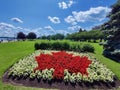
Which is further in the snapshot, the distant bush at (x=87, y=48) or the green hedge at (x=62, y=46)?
the green hedge at (x=62, y=46)

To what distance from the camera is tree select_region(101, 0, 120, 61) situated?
16.2 m

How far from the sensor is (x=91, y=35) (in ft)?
182

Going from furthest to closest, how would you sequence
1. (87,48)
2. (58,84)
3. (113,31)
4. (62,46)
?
(62,46), (87,48), (113,31), (58,84)

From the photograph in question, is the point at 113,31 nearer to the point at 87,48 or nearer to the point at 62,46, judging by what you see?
the point at 87,48

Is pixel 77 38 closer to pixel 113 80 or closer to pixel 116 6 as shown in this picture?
pixel 116 6

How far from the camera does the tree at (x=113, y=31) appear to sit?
16234mm

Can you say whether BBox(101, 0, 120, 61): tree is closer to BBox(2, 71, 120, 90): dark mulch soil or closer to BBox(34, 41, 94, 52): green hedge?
BBox(34, 41, 94, 52): green hedge

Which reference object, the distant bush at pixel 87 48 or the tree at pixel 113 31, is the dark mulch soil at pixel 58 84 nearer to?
the tree at pixel 113 31

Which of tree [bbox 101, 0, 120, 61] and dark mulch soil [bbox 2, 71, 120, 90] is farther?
tree [bbox 101, 0, 120, 61]

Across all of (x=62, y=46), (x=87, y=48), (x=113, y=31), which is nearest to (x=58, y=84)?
(x=113, y=31)

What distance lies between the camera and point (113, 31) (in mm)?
16453

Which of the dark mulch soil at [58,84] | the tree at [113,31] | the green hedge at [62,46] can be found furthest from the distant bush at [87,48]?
the dark mulch soil at [58,84]

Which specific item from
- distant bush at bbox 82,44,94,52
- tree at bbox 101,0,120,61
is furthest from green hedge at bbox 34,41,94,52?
tree at bbox 101,0,120,61

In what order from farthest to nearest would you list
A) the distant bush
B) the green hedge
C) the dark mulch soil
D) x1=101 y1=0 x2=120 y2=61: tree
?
the green hedge
the distant bush
x1=101 y1=0 x2=120 y2=61: tree
the dark mulch soil
